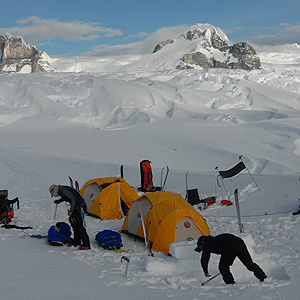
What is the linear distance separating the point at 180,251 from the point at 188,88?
46337mm

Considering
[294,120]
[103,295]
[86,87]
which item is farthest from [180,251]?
[86,87]

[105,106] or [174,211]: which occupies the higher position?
[105,106]

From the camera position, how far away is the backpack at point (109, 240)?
847cm

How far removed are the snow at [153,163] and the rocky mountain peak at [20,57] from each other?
277 ft

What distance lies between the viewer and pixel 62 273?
6.58m

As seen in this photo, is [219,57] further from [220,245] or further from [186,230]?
[220,245]

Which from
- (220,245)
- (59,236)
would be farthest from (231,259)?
(59,236)

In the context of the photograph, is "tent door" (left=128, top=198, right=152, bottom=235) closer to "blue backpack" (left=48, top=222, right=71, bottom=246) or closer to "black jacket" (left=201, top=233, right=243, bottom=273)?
"blue backpack" (left=48, top=222, right=71, bottom=246)

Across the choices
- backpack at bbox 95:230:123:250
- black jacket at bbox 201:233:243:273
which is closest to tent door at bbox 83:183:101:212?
backpack at bbox 95:230:123:250

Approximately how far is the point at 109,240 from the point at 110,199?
3.82m

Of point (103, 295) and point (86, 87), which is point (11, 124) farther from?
point (103, 295)

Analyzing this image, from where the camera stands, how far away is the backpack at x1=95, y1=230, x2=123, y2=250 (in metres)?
8.47

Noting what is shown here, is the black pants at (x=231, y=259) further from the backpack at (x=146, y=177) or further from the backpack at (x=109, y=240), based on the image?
the backpack at (x=146, y=177)

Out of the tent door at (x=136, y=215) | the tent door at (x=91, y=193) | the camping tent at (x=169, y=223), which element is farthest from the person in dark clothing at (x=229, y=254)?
the tent door at (x=91, y=193)
